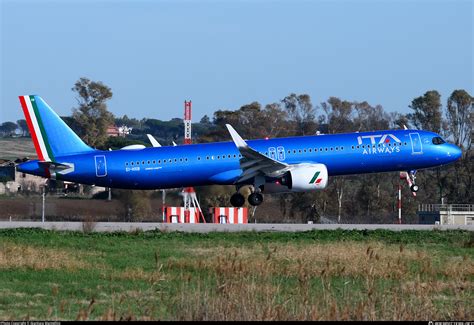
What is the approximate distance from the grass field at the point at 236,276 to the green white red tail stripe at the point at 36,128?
34.5 ft

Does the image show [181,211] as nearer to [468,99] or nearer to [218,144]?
[218,144]

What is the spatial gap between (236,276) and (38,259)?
8.92 m

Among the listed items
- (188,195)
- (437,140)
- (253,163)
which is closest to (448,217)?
(437,140)

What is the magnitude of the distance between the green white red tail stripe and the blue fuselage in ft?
1.97

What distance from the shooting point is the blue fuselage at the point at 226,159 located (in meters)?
47.3

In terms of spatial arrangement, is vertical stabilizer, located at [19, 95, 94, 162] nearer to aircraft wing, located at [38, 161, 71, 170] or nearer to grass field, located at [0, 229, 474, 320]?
aircraft wing, located at [38, 161, 71, 170]

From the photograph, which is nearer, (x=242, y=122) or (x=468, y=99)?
(x=468, y=99)

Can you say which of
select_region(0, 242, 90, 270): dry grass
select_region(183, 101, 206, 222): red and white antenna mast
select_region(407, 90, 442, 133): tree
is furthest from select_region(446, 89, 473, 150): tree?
select_region(0, 242, 90, 270): dry grass

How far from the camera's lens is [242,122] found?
95.1 m

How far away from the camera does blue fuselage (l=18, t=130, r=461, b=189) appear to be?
47312 mm

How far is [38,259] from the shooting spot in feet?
85.0

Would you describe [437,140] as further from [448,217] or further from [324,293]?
[324,293]

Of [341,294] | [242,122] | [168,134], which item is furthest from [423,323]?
[168,134]

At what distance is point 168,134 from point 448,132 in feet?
337
